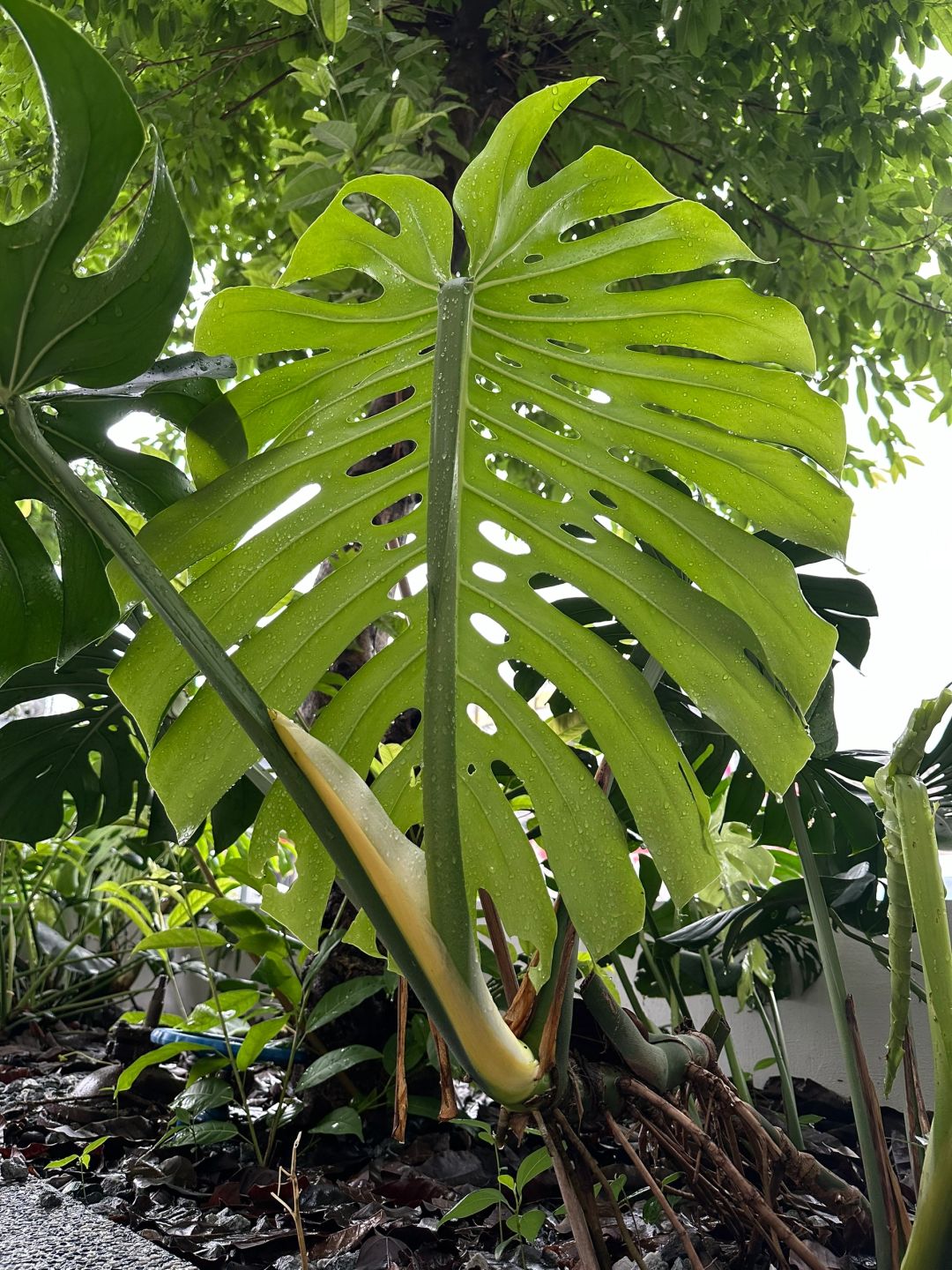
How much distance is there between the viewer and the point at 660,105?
1.50 meters

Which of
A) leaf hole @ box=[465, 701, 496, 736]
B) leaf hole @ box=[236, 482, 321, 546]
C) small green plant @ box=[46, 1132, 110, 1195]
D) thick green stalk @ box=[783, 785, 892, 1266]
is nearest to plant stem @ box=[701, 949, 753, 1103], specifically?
thick green stalk @ box=[783, 785, 892, 1266]

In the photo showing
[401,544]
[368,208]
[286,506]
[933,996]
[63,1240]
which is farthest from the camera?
[401,544]

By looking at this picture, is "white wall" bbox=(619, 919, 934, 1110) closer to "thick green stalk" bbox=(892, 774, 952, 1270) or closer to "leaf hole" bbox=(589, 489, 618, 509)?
"leaf hole" bbox=(589, 489, 618, 509)

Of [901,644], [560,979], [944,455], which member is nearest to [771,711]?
[560,979]

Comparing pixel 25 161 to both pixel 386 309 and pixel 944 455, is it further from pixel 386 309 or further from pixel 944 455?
pixel 944 455

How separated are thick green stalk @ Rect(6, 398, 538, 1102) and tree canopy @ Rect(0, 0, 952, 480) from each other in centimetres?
92

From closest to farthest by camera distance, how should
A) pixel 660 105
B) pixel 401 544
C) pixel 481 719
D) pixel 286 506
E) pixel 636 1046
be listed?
pixel 636 1046, pixel 286 506, pixel 660 105, pixel 401 544, pixel 481 719

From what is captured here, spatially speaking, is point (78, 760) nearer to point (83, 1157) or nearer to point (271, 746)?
point (83, 1157)

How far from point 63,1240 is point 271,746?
0.78m

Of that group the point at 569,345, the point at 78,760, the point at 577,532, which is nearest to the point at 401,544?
the point at 577,532

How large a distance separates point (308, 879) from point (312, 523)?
0.28 metres

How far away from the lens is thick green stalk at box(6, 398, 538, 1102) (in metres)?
0.51


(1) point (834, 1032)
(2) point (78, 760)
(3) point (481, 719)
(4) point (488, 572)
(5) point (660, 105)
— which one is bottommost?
(1) point (834, 1032)

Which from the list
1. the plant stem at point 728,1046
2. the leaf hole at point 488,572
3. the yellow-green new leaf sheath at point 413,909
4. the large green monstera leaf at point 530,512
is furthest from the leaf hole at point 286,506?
the plant stem at point 728,1046
